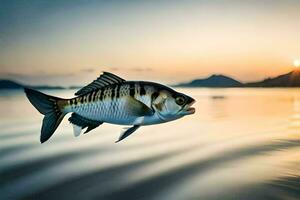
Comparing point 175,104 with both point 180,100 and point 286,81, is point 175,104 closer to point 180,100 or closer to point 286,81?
point 180,100

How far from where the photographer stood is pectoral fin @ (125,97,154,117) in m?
1.15

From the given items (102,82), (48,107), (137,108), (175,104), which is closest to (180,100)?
(175,104)

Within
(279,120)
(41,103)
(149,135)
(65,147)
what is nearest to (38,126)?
(65,147)

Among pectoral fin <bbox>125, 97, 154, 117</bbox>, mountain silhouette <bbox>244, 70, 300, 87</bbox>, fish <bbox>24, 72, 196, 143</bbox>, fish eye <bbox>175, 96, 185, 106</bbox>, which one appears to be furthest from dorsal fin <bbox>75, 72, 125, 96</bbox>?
mountain silhouette <bbox>244, 70, 300, 87</bbox>

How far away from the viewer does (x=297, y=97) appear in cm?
200

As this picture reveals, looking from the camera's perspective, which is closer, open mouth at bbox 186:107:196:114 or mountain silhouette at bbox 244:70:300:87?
open mouth at bbox 186:107:196:114

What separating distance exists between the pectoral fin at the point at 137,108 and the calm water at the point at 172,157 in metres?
0.28

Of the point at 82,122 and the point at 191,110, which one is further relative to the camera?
the point at 82,122

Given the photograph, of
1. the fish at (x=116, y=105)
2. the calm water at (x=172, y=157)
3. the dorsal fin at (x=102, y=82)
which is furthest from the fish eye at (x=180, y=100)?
the calm water at (x=172, y=157)

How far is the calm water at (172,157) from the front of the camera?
5.38 feet

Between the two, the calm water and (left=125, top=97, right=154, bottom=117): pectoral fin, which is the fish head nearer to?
(left=125, top=97, right=154, bottom=117): pectoral fin

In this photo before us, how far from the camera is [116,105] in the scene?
1.18 metres

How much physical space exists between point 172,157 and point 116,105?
0.81 meters

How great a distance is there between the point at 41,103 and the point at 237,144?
1108 mm
